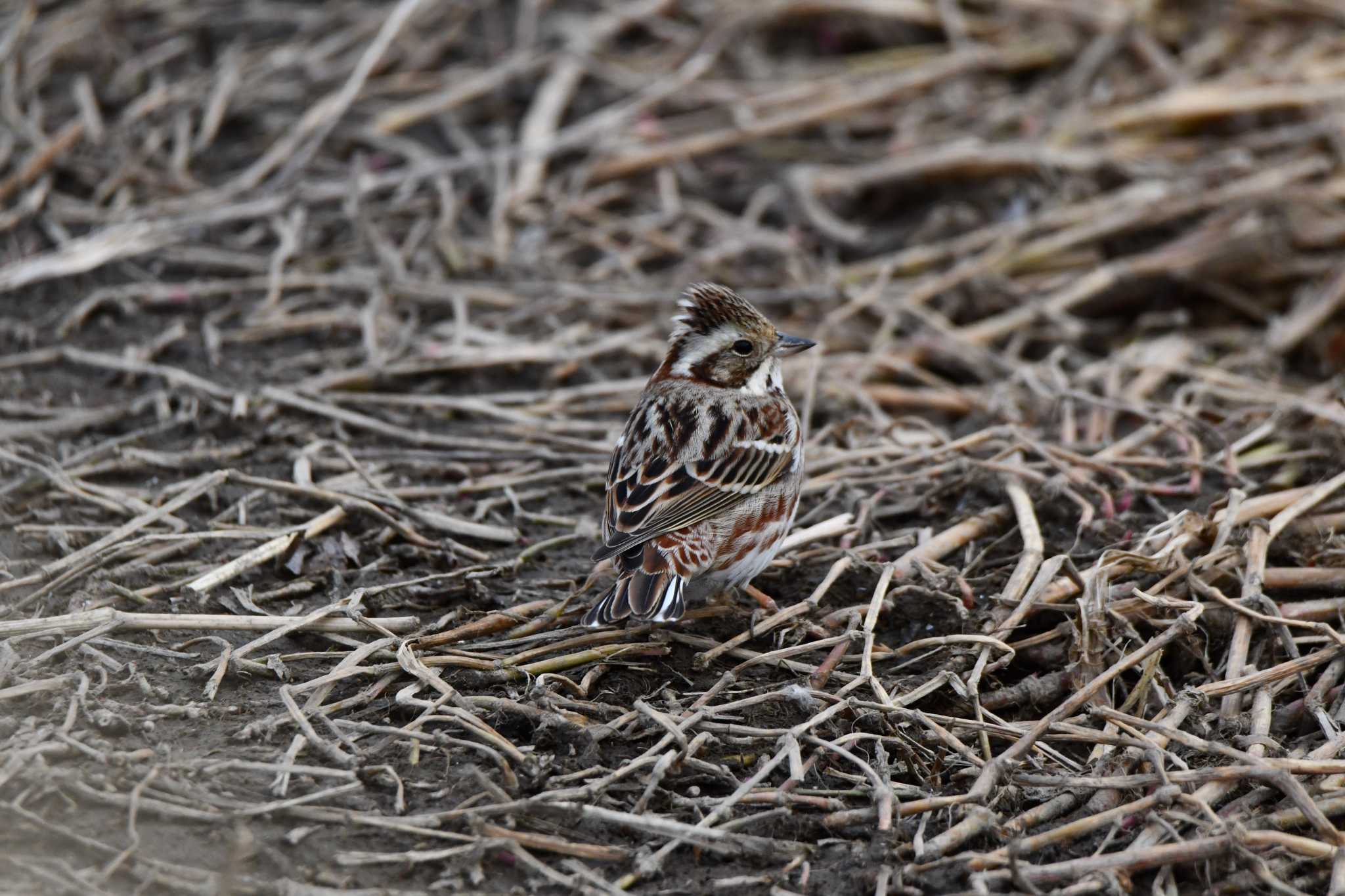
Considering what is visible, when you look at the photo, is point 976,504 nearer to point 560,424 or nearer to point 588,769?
point 560,424

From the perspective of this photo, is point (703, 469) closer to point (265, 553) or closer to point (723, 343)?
point (723, 343)

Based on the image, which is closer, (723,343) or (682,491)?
(682,491)

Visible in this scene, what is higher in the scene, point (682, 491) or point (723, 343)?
point (723, 343)

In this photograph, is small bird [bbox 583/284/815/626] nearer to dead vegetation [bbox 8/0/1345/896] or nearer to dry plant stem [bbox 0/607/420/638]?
dead vegetation [bbox 8/0/1345/896]

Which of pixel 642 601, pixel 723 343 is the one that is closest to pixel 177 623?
pixel 642 601

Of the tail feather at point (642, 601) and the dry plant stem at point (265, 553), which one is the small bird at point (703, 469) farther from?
the dry plant stem at point (265, 553)

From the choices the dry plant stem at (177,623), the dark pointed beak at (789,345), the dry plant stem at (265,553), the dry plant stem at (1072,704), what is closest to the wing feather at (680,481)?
the dark pointed beak at (789,345)

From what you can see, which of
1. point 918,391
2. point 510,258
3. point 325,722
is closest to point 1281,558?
point 918,391
